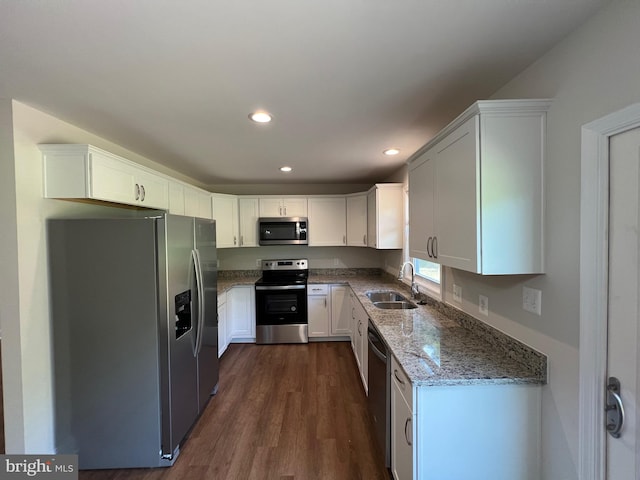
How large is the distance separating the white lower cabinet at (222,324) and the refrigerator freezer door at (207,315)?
700mm

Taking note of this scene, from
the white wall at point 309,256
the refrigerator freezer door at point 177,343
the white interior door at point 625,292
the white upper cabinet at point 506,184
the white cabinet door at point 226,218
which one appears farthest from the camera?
the white wall at point 309,256

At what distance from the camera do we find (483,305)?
1.72 metres

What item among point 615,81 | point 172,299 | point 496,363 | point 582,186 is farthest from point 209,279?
point 615,81

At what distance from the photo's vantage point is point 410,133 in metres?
2.16

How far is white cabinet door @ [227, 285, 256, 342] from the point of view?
12.7 ft

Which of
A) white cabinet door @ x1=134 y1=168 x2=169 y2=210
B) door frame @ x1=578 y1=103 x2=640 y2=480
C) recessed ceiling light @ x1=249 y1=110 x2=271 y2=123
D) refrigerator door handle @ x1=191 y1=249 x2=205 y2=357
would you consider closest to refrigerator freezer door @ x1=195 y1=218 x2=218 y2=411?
refrigerator door handle @ x1=191 y1=249 x2=205 y2=357

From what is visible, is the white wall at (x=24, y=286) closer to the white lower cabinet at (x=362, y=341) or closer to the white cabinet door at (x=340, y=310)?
the white lower cabinet at (x=362, y=341)

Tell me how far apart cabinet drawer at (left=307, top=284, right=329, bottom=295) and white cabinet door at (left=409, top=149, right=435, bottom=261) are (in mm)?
1951

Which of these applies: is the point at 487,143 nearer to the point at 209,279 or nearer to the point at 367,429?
the point at 367,429

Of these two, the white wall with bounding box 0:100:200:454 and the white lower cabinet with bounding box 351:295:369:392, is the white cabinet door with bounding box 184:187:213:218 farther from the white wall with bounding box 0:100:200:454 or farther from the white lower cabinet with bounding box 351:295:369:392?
the white lower cabinet with bounding box 351:295:369:392

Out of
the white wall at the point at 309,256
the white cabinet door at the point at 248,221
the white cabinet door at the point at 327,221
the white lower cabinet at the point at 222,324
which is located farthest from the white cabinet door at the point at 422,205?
the white cabinet door at the point at 248,221

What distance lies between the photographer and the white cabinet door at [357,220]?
13.0 feet

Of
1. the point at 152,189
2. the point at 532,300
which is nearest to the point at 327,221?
the point at 152,189

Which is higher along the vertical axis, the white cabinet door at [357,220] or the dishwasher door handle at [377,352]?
the white cabinet door at [357,220]
